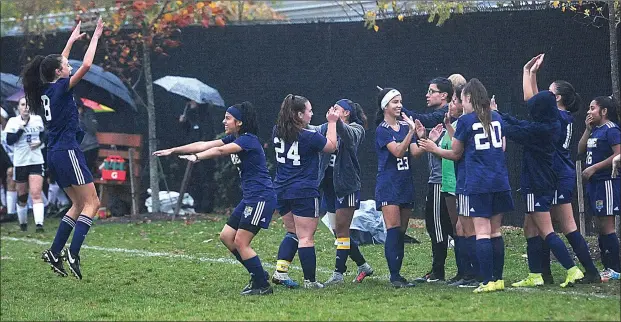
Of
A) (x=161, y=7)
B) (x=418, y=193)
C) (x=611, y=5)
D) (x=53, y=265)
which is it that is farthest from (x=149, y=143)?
(x=611, y=5)

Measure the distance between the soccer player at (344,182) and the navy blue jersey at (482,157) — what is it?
148 centimetres

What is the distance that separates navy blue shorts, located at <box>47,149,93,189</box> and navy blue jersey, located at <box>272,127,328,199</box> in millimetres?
2012

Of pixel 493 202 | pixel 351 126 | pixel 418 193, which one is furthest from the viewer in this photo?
pixel 418 193

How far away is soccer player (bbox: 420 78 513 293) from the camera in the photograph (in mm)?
8758

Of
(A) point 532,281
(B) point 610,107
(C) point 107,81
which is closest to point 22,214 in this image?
(C) point 107,81

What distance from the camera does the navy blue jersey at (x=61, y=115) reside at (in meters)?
9.84

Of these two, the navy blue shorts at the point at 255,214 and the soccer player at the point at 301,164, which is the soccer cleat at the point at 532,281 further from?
the navy blue shorts at the point at 255,214

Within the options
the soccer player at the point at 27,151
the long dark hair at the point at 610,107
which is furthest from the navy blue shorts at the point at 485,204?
Result: the soccer player at the point at 27,151

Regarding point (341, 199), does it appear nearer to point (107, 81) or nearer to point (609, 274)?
point (609, 274)

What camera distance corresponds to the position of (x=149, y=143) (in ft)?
57.5

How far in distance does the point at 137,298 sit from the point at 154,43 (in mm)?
9073

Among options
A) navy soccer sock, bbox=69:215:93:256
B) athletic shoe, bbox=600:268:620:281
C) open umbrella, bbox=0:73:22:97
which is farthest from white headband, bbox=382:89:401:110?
open umbrella, bbox=0:73:22:97

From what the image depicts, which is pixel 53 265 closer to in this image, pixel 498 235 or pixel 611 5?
pixel 498 235

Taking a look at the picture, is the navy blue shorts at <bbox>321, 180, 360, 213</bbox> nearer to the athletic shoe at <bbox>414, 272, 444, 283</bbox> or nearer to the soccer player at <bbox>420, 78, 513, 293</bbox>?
the athletic shoe at <bbox>414, 272, 444, 283</bbox>
